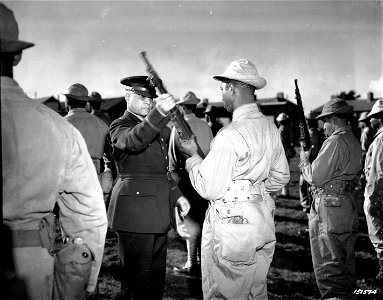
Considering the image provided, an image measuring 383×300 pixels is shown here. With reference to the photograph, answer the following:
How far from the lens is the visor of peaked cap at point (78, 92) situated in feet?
17.4

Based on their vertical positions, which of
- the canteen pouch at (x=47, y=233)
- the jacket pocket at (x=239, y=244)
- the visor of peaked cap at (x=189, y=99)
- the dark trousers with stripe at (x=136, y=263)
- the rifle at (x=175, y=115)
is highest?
the visor of peaked cap at (x=189, y=99)

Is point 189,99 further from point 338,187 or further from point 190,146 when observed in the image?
point 190,146

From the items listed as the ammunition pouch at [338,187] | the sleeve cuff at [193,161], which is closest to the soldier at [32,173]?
the sleeve cuff at [193,161]

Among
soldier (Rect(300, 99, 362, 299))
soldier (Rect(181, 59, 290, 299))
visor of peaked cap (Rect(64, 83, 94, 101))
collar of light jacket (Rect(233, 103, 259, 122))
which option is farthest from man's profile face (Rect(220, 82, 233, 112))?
visor of peaked cap (Rect(64, 83, 94, 101))

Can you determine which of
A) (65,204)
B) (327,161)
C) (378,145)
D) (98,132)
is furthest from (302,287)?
(65,204)

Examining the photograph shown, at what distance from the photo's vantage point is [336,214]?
4539 mm

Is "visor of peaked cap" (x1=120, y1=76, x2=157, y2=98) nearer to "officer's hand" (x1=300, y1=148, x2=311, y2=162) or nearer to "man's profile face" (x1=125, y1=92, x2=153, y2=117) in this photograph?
"man's profile face" (x1=125, y1=92, x2=153, y2=117)

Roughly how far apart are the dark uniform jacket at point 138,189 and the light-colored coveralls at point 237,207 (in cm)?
56

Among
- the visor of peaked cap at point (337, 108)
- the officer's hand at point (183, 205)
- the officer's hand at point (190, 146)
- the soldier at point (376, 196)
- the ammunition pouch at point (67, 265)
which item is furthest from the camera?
the soldier at point (376, 196)

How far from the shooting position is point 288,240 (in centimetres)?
716

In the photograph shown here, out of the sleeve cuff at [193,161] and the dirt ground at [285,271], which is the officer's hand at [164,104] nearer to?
the sleeve cuff at [193,161]

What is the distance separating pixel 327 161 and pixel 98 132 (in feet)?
10.7

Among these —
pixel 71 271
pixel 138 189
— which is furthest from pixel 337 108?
pixel 71 271

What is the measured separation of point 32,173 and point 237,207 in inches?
69.9
